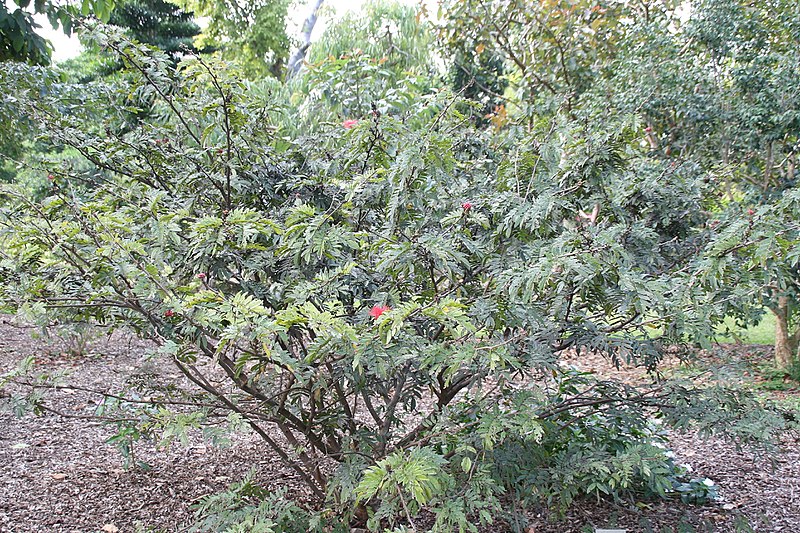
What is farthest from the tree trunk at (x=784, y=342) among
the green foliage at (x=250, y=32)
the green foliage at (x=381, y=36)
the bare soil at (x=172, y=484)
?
the green foliage at (x=250, y=32)

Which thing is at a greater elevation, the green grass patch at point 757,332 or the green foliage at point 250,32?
the green foliage at point 250,32

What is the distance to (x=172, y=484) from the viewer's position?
3.43m

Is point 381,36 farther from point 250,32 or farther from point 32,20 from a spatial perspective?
point 32,20

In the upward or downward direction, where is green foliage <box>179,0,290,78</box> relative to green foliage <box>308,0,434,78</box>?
upward

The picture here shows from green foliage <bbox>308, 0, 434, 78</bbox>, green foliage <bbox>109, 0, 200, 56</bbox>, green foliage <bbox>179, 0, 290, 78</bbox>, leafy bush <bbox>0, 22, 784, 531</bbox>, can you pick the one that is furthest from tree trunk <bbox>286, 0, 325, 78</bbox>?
leafy bush <bbox>0, 22, 784, 531</bbox>

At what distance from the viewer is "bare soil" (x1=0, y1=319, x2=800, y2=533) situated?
2949 mm

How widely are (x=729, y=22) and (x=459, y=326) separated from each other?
4556mm

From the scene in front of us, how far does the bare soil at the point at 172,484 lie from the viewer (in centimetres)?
295

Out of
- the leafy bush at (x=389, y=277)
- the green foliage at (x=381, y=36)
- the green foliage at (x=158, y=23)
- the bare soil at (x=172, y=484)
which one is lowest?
the bare soil at (x=172, y=484)

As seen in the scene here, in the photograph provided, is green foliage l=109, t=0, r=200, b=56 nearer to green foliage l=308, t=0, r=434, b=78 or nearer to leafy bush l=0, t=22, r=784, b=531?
green foliage l=308, t=0, r=434, b=78

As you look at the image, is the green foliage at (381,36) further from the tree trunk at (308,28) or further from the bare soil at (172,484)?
the bare soil at (172,484)

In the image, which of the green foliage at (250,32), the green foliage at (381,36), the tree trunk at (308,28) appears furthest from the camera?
the green foliage at (250,32)

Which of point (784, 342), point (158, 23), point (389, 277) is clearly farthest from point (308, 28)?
point (389, 277)

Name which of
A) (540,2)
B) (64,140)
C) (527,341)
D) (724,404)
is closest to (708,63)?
(540,2)
